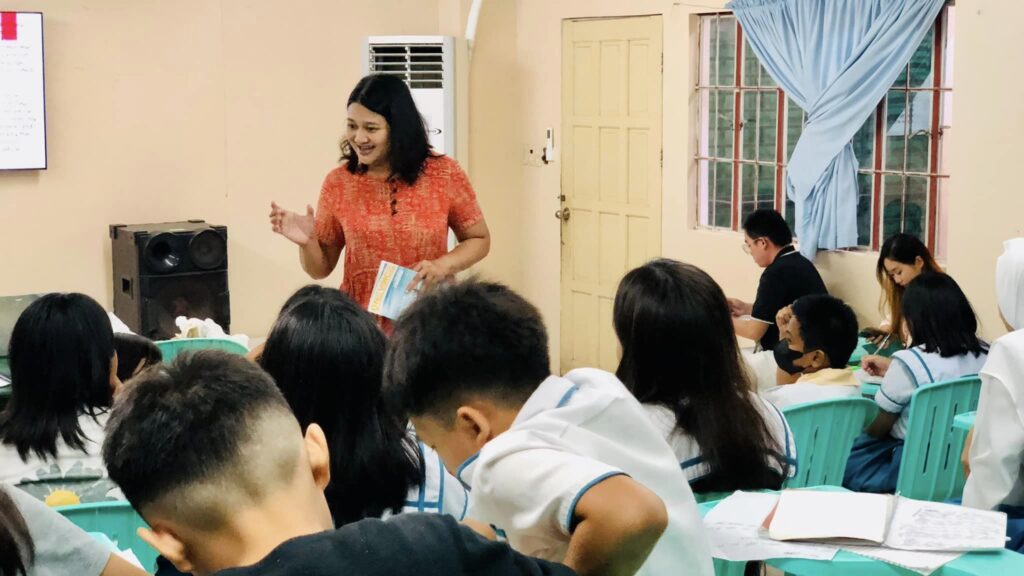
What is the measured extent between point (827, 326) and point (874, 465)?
557 millimetres

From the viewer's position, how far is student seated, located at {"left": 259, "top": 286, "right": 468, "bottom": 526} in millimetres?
2125

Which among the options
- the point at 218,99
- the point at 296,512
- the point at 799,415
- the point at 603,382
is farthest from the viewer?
the point at 218,99

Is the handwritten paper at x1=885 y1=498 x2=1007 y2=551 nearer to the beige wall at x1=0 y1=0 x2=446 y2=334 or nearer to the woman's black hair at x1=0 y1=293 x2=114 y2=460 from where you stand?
the woman's black hair at x1=0 y1=293 x2=114 y2=460

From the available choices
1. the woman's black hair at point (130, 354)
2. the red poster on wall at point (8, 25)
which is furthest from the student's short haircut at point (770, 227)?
the red poster on wall at point (8, 25)

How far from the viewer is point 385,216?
3.76m

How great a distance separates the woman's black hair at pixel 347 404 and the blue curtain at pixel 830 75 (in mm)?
3522

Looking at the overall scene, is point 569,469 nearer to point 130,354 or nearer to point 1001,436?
point 1001,436

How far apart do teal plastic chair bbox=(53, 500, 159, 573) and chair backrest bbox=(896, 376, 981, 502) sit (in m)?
2.05

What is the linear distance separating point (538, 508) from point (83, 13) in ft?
19.7

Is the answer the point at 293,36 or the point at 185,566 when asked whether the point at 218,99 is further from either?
the point at 185,566

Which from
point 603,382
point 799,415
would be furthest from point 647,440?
point 799,415

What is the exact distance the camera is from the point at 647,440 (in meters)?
1.56

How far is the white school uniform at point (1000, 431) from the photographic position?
261cm

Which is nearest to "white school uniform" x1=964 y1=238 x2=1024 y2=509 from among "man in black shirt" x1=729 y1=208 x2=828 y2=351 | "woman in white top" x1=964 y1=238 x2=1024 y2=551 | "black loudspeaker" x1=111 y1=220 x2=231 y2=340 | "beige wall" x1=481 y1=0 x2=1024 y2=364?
"woman in white top" x1=964 y1=238 x2=1024 y2=551
